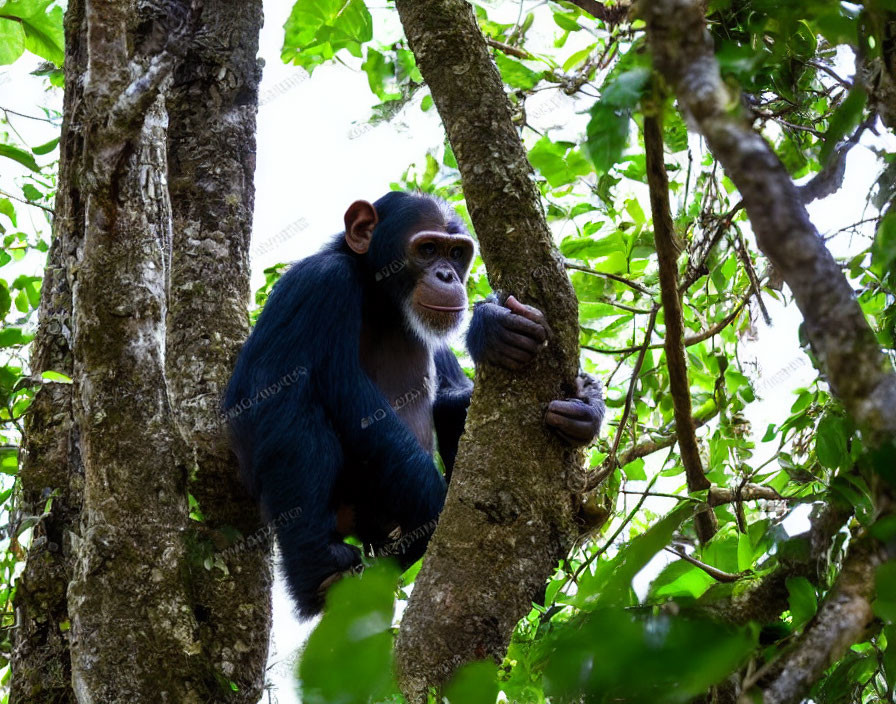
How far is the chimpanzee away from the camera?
4062 millimetres

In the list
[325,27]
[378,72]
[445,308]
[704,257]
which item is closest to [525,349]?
[704,257]

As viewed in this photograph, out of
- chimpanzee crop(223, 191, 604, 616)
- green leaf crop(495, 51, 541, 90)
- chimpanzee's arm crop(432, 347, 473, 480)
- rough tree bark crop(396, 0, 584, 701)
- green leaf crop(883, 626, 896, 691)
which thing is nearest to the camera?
green leaf crop(883, 626, 896, 691)

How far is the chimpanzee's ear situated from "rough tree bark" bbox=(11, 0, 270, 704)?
895 mm

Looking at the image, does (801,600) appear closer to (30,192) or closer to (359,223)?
(359,223)

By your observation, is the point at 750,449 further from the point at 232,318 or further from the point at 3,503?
the point at 3,503

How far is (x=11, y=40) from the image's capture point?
5051 millimetres

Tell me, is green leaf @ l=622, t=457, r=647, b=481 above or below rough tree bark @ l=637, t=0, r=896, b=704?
below

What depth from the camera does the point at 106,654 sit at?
9.83ft

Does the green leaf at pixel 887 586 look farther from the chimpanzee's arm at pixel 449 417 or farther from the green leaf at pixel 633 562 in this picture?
the chimpanzee's arm at pixel 449 417

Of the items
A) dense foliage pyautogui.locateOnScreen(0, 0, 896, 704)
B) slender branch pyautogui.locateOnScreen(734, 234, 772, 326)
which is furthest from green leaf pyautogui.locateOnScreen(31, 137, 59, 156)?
slender branch pyautogui.locateOnScreen(734, 234, 772, 326)

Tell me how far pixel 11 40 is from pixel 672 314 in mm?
4206

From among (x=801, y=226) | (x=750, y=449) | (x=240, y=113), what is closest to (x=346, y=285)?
(x=240, y=113)

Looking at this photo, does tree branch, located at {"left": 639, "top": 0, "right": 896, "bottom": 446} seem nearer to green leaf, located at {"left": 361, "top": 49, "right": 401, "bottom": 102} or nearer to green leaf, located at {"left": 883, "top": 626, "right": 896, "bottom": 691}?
green leaf, located at {"left": 883, "top": 626, "right": 896, "bottom": 691}

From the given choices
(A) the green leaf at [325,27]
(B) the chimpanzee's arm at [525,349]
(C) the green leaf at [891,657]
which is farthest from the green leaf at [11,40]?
(C) the green leaf at [891,657]
